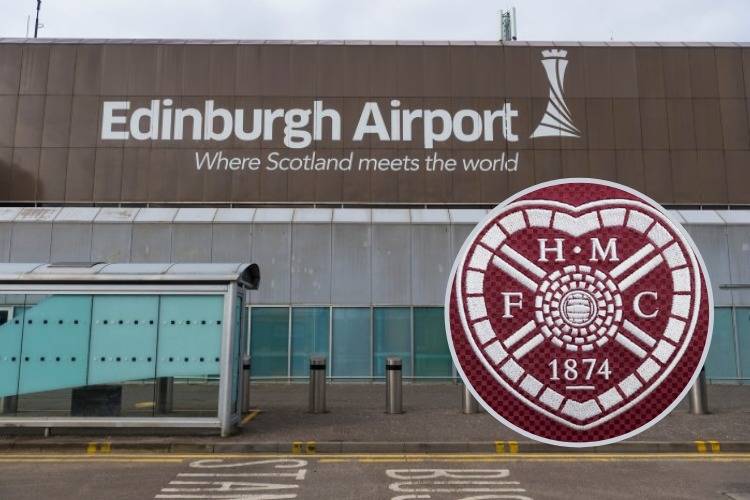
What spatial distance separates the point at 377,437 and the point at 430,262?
29.3 feet

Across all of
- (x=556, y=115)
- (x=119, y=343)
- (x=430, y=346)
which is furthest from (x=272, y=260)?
(x=556, y=115)

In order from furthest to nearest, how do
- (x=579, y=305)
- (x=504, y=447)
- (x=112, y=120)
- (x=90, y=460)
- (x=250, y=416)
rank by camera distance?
(x=112, y=120) < (x=250, y=416) < (x=504, y=447) < (x=90, y=460) < (x=579, y=305)

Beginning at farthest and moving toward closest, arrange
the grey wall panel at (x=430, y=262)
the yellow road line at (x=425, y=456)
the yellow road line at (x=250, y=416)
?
the grey wall panel at (x=430, y=262)
the yellow road line at (x=250, y=416)
the yellow road line at (x=425, y=456)

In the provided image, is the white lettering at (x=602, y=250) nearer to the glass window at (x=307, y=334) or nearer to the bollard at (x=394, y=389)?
the bollard at (x=394, y=389)

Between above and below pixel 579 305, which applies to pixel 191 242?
above

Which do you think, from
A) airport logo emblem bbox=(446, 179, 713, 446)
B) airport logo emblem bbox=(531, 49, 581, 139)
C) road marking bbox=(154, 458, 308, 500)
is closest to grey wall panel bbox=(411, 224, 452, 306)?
airport logo emblem bbox=(531, 49, 581, 139)

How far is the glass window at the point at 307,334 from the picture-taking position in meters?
16.8

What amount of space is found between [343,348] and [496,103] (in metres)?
8.91

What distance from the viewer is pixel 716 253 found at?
17297 mm

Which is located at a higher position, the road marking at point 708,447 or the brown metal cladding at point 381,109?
the brown metal cladding at point 381,109

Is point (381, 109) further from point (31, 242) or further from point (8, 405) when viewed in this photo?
point (8, 405)

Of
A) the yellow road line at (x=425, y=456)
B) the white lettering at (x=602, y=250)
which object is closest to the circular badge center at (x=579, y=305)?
the white lettering at (x=602, y=250)

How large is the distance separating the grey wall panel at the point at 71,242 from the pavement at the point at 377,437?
8810 millimetres

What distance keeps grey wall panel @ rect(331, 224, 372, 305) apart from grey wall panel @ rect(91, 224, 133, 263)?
5636 mm
